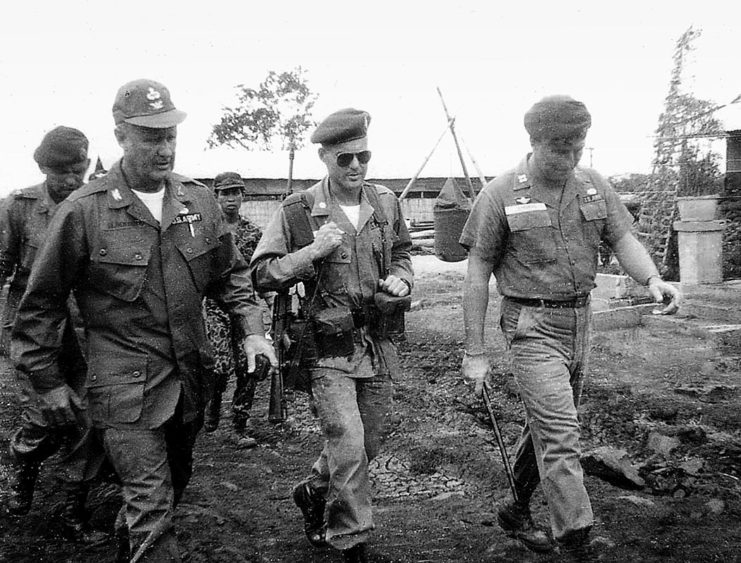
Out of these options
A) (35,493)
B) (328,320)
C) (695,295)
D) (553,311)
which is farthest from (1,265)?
(695,295)

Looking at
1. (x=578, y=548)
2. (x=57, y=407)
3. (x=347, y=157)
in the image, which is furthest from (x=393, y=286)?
(x=57, y=407)

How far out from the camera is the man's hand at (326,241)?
342cm

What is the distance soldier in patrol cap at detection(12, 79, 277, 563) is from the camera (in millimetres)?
2832

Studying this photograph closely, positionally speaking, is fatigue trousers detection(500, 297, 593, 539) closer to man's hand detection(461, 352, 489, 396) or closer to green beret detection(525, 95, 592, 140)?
man's hand detection(461, 352, 489, 396)

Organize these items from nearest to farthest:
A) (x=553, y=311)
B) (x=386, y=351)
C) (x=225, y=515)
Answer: (x=553, y=311) → (x=386, y=351) → (x=225, y=515)

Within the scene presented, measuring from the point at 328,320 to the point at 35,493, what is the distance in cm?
263

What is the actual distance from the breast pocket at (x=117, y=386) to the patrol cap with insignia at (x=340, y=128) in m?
1.46

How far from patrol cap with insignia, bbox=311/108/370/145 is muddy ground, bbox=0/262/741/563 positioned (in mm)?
2136

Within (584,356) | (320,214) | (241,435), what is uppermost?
(320,214)

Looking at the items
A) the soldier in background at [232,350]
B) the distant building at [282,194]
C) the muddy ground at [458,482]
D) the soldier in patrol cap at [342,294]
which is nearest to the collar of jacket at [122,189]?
the soldier in patrol cap at [342,294]

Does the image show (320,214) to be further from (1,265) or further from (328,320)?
(1,265)

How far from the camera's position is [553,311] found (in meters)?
3.49

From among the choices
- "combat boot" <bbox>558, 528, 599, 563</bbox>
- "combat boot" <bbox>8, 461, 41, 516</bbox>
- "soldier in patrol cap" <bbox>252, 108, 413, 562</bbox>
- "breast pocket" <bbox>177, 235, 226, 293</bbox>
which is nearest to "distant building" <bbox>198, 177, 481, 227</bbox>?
"combat boot" <bbox>8, 461, 41, 516</bbox>

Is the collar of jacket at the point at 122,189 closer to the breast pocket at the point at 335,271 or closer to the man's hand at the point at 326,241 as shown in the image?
the man's hand at the point at 326,241
